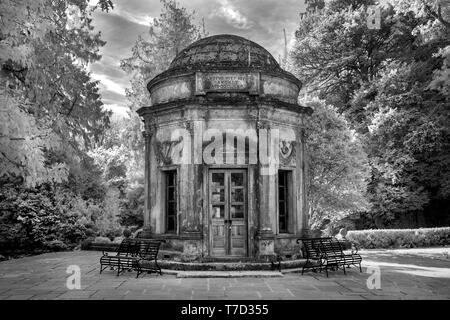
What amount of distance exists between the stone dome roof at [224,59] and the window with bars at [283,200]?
3.04 meters

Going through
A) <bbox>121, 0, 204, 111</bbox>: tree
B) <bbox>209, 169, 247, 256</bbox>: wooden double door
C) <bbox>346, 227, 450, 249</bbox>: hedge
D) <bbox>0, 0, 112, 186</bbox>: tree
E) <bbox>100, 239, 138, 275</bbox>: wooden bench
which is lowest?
<bbox>346, 227, 450, 249</bbox>: hedge

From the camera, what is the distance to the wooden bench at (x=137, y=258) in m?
10.5

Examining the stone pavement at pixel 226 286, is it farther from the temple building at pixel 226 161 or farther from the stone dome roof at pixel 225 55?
the stone dome roof at pixel 225 55

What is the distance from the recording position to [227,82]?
12.0m

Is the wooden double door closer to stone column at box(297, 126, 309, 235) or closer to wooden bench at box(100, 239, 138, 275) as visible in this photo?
stone column at box(297, 126, 309, 235)

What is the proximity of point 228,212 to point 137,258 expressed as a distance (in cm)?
279

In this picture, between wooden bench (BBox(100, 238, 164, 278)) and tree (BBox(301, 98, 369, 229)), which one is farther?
tree (BBox(301, 98, 369, 229))

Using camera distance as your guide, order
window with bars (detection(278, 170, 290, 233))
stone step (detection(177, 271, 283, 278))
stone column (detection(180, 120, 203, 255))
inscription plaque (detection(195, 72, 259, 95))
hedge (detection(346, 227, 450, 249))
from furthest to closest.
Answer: hedge (detection(346, 227, 450, 249)) → window with bars (detection(278, 170, 290, 233)) → inscription plaque (detection(195, 72, 259, 95)) → stone column (detection(180, 120, 203, 255)) → stone step (detection(177, 271, 283, 278))

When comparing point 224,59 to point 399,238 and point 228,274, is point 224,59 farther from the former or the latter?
point 399,238

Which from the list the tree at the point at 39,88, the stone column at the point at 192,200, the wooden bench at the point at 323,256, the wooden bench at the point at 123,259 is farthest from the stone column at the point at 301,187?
the tree at the point at 39,88

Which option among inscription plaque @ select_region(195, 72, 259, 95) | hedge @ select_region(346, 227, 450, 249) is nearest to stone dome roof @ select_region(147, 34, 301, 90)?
inscription plaque @ select_region(195, 72, 259, 95)

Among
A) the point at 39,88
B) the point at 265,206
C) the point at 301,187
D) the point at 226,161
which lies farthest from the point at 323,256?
the point at 39,88

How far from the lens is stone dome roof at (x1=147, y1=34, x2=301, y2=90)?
1195 centimetres

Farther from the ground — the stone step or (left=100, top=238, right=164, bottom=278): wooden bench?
(left=100, top=238, right=164, bottom=278): wooden bench
